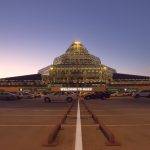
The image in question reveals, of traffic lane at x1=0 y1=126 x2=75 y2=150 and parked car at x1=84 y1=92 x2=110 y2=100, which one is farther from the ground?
parked car at x1=84 y1=92 x2=110 y2=100

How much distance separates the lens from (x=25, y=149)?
47.9ft

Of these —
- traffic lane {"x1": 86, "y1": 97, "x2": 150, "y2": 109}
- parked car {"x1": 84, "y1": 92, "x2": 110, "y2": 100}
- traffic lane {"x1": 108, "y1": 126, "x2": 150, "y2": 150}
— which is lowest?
traffic lane {"x1": 108, "y1": 126, "x2": 150, "y2": 150}

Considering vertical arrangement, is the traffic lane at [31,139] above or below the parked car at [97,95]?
below

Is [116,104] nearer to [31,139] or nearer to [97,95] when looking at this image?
[97,95]

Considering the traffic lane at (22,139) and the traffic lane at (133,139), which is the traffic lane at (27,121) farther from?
the traffic lane at (133,139)

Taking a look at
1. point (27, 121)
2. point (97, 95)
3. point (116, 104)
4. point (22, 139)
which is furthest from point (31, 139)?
point (97, 95)

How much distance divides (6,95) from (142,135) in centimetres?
6644

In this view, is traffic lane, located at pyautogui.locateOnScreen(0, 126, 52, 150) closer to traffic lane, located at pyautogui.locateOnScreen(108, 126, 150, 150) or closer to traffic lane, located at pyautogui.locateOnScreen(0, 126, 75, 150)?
traffic lane, located at pyautogui.locateOnScreen(0, 126, 75, 150)

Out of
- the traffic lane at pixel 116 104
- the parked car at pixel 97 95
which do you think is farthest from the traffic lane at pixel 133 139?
the parked car at pixel 97 95

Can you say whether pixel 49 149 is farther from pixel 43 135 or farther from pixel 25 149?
pixel 43 135

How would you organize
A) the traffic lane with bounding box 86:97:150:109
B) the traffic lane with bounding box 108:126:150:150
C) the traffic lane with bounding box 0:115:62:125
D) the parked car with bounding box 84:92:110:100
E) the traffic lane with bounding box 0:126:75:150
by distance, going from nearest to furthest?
1. the traffic lane with bounding box 0:126:75:150
2. the traffic lane with bounding box 108:126:150:150
3. the traffic lane with bounding box 0:115:62:125
4. the traffic lane with bounding box 86:97:150:109
5. the parked car with bounding box 84:92:110:100

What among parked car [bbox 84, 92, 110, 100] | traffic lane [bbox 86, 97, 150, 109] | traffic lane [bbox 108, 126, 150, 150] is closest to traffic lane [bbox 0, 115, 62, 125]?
traffic lane [bbox 108, 126, 150, 150]

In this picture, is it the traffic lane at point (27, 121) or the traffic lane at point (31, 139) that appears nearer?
the traffic lane at point (31, 139)

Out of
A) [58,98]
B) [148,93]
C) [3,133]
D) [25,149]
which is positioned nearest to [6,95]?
[58,98]
